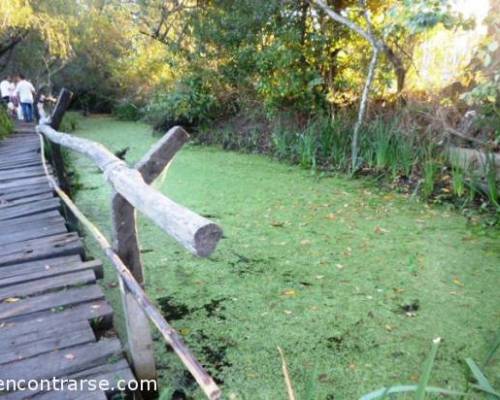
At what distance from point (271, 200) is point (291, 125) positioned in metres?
2.08

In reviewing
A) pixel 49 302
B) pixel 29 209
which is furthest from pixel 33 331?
pixel 29 209

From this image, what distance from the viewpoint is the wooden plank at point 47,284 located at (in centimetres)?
184

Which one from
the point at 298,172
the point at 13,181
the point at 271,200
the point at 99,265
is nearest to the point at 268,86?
the point at 298,172

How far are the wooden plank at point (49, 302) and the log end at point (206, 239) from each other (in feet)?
3.52

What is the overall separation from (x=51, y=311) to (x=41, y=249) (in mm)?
674

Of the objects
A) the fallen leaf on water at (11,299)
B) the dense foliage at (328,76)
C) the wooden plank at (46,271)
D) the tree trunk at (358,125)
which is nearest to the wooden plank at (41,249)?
the wooden plank at (46,271)

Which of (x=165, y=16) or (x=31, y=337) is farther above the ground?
(x=165, y=16)

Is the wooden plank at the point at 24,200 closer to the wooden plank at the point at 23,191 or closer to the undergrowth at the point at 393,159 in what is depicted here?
the wooden plank at the point at 23,191

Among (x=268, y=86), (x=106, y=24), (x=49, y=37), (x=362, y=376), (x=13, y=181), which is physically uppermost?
(x=106, y=24)

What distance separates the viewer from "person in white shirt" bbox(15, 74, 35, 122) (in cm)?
812

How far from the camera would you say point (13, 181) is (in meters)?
3.97

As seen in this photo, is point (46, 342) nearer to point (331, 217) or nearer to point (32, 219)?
point (32, 219)

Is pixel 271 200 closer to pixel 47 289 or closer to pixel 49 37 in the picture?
pixel 47 289

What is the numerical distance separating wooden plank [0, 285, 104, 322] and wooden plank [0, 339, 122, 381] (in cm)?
30
